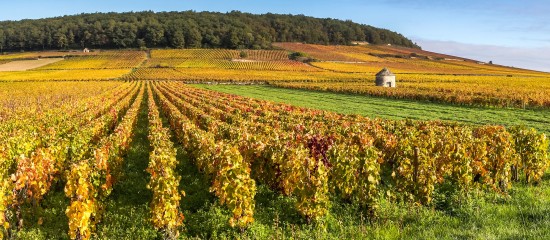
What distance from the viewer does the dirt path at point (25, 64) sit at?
11764 cm

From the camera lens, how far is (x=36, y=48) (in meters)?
176

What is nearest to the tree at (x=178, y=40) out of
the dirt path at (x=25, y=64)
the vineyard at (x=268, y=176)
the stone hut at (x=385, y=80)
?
the dirt path at (x=25, y=64)

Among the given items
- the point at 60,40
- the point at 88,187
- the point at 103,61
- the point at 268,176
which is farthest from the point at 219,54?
the point at 88,187

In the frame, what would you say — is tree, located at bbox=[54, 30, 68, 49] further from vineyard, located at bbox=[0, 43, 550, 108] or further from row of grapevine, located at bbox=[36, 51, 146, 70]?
row of grapevine, located at bbox=[36, 51, 146, 70]

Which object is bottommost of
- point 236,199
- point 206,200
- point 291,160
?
point 206,200

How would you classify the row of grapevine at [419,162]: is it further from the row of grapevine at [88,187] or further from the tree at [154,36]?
the tree at [154,36]

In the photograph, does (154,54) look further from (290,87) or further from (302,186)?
(302,186)

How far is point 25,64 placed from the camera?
128 metres

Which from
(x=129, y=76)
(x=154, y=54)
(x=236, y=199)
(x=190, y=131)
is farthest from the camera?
(x=154, y=54)

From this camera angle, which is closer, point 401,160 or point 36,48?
point 401,160

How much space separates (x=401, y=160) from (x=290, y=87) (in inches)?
2329

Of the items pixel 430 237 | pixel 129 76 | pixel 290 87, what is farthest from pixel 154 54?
pixel 430 237

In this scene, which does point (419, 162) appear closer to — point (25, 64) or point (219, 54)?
point (219, 54)

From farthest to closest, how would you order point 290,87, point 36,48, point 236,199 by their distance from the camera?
point 36,48
point 290,87
point 236,199
